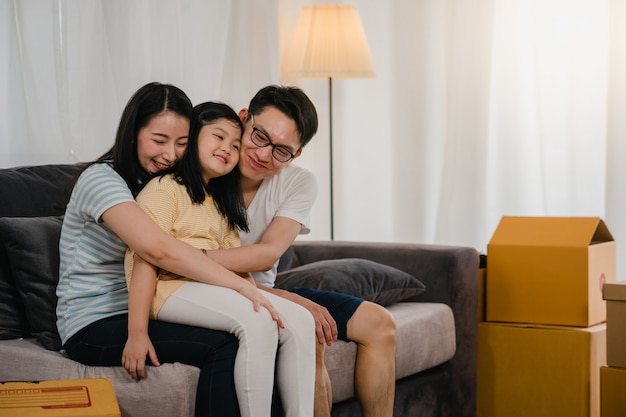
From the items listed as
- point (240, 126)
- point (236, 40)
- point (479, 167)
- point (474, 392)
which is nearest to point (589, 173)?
point (479, 167)

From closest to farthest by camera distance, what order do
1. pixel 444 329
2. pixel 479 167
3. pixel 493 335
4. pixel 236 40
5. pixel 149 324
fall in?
pixel 149 324 → pixel 444 329 → pixel 493 335 → pixel 236 40 → pixel 479 167

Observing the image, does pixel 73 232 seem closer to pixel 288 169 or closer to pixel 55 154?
pixel 288 169

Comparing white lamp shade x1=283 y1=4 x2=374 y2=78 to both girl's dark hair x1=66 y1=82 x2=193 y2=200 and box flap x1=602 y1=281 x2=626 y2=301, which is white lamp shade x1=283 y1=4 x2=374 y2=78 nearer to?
box flap x1=602 y1=281 x2=626 y2=301

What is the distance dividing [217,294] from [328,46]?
1.96m

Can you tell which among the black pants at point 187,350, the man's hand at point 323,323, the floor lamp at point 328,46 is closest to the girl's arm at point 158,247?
the black pants at point 187,350

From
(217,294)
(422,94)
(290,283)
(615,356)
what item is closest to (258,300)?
(217,294)

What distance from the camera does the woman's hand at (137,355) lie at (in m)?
1.82

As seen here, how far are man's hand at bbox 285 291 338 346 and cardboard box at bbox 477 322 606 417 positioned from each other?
3.36ft

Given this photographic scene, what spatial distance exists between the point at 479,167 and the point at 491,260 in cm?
86

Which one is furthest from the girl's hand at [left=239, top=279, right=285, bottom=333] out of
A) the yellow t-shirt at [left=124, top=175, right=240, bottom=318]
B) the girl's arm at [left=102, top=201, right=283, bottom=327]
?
the yellow t-shirt at [left=124, top=175, right=240, bottom=318]

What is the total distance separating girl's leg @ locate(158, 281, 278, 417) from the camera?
180cm

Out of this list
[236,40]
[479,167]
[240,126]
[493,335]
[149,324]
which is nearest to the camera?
[149,324]

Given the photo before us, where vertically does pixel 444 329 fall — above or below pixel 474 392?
above

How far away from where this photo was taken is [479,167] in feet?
12.7
